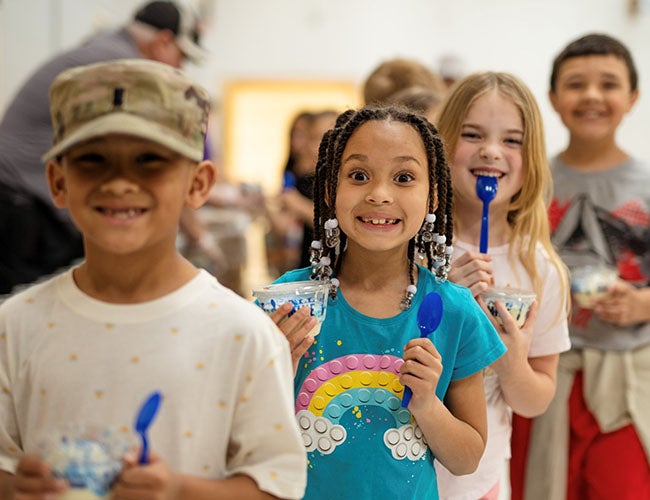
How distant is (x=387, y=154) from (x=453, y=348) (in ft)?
1.19

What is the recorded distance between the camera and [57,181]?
1198mm

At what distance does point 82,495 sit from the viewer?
1004 mm

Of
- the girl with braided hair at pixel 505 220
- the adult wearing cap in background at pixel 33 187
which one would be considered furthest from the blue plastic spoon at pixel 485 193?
the adult wearing cap in background at pixel 33 187

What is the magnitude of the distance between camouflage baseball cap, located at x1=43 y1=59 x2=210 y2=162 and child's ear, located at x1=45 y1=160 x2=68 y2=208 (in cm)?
4

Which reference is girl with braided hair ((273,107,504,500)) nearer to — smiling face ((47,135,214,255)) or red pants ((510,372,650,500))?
smiling face ((47,135,214,255))

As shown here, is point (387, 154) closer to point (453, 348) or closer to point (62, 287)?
point (453, 348)

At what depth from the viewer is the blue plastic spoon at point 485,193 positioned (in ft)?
6.12

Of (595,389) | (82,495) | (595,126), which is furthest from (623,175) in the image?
(82,495)

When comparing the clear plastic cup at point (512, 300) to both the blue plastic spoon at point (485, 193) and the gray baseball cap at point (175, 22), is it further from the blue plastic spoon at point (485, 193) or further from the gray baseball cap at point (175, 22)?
the gray baseball cap at point (175, 22)

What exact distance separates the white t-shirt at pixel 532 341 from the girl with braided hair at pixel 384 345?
1.06 feet

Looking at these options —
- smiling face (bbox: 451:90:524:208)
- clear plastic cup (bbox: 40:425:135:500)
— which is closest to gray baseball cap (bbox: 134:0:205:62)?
smiling face (bbox: 451:90:524:208)

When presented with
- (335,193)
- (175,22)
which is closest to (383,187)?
(335,193)

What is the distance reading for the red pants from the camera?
2393 mm

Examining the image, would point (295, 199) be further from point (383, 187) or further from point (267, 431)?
point (267, 431)
